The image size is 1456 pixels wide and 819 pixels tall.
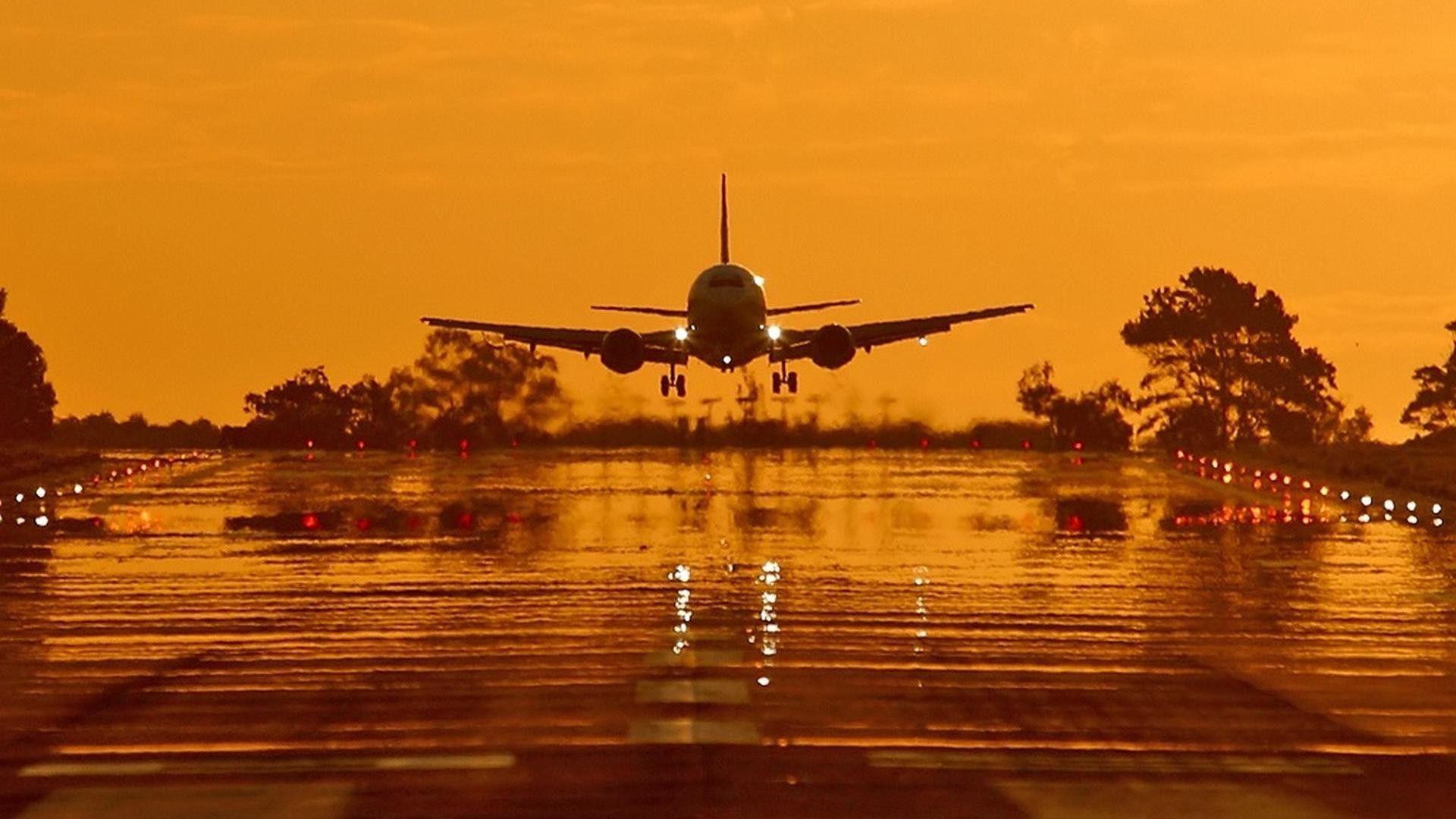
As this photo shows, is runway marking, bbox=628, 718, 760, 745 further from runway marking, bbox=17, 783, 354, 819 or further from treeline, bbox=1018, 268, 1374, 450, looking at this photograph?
treeline, bbox=1018, 268, 1374, 450

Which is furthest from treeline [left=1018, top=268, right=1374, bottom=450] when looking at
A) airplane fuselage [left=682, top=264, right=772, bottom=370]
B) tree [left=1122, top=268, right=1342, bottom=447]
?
airplane fuselage [left=682, top=264, right=772, bottom=370]

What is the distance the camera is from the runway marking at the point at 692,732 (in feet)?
61.4

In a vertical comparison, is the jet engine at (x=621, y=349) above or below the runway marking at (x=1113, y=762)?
above

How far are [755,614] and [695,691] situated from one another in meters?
7.53

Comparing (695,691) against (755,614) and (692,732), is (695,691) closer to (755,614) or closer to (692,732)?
(692,732)

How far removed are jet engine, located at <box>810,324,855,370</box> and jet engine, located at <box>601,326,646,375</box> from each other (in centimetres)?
462

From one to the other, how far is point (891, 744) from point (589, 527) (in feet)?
90.4

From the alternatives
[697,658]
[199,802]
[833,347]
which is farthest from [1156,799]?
[833,347]

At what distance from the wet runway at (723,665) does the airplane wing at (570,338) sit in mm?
17358

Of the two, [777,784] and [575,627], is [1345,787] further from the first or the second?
[575,627]

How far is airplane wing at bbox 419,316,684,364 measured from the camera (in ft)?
218

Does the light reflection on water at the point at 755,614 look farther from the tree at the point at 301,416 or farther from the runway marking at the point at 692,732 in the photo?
the tree at the point at 301,416

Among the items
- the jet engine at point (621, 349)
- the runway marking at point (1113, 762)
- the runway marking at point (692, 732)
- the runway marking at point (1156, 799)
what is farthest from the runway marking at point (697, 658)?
the jet engine at point (621, 349)

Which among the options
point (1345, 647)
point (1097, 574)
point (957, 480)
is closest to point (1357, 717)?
point (1345, 647)
